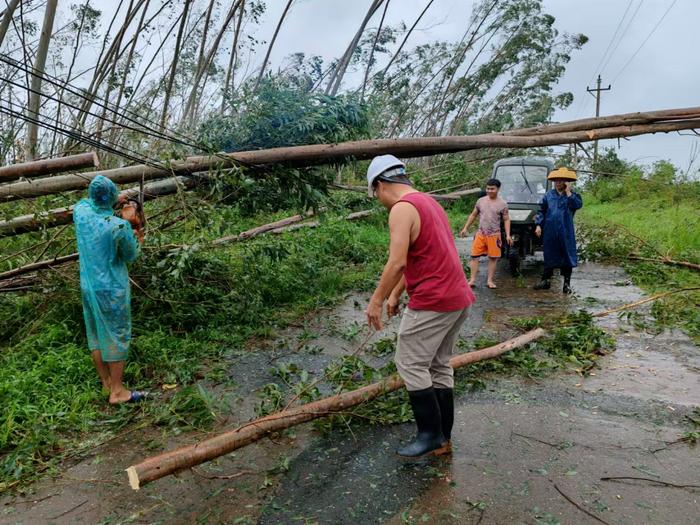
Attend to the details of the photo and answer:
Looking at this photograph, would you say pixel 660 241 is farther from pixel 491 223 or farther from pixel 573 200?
pixel 491 223

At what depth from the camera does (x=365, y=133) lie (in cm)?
575

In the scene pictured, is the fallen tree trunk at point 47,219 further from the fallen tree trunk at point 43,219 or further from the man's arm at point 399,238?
the man's arm at point 399,238

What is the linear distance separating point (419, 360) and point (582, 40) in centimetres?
3818

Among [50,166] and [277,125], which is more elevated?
[277,125]

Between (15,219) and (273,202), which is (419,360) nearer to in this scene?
(273,202)

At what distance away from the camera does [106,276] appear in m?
3.86

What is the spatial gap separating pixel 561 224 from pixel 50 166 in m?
6.50

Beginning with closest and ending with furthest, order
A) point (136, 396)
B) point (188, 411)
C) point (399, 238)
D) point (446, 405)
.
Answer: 1. point (399, 238)
2. point (446, 405)
3. point (188, 411)
4. point (136, 396)

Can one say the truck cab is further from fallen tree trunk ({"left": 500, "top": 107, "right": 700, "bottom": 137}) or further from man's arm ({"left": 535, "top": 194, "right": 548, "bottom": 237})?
fallen tree trunk ({"left": 500, "top": 107, "right": 700, "bottom": 137})

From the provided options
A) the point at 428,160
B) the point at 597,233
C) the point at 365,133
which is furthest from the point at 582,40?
the point at 365,133

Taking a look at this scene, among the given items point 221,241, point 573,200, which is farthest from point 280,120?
point 573,200

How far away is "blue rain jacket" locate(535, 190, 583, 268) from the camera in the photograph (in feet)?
24.1

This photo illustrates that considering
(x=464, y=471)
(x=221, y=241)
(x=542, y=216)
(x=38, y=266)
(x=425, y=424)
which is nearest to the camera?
(x=464, y=471)

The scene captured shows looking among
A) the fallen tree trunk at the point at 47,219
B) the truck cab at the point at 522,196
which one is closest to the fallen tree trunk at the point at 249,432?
the fallen tree trunk at the point at 47,219
